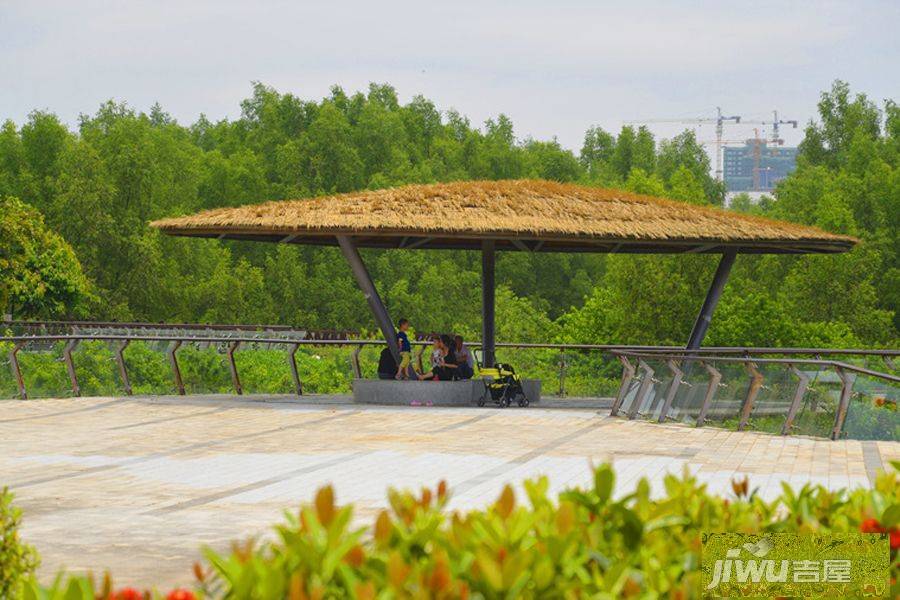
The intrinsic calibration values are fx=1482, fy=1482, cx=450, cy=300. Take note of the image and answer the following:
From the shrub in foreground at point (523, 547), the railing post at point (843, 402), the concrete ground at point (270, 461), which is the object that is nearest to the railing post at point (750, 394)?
the concrete ground at point (270, 461)

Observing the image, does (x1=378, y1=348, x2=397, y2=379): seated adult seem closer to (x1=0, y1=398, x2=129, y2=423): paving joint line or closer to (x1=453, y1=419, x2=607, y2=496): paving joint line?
(x1=0, y1=398, x2=129, y2=423): paving joint line

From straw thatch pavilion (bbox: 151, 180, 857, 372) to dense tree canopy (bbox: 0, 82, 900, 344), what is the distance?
92.7ft

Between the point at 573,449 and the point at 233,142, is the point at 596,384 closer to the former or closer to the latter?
the point at 573,449

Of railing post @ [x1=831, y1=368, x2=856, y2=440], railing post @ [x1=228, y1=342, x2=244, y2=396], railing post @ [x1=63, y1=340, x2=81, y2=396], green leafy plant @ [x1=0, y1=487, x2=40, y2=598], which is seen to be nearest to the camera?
green leafy plant @ [x1=0, y1=487, x2=40, y2=598]

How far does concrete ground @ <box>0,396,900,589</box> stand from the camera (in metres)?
9.21

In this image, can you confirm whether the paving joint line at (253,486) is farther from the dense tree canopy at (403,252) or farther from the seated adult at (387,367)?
the dense tree canopy at (403,252)

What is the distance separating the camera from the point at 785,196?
75.8 meters

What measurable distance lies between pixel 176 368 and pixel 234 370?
0.97 m

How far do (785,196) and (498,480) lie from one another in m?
66.4

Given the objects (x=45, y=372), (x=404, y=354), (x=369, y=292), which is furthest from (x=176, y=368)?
(x=404, y=354)

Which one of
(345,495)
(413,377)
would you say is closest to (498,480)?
(345,495)

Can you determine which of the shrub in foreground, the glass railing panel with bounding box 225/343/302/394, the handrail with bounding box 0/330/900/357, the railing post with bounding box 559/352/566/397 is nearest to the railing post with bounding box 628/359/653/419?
the handrail with bounding box 0/330/900/357

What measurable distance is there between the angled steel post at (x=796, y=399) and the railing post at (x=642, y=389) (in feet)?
10.9

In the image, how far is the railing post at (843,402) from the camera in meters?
15.2
